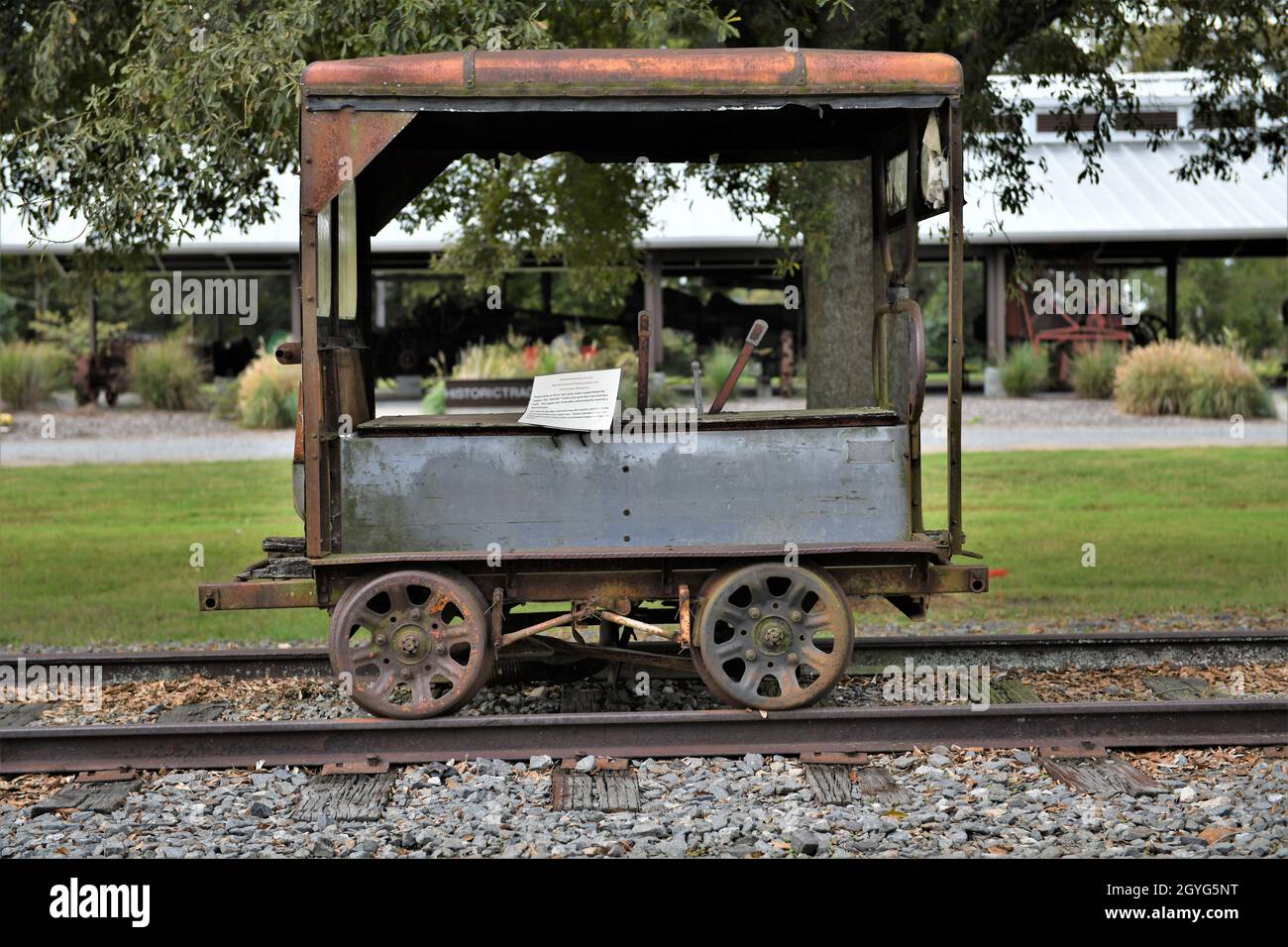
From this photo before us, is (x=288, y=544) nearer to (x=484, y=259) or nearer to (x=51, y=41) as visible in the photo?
(x=51, y=41)

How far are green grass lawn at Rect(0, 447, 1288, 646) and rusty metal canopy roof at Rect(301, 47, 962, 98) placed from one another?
4.87m

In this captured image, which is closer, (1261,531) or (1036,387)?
(1261,531)

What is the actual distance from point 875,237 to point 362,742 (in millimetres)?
3773

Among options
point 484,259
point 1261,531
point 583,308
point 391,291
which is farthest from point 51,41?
point 391,291

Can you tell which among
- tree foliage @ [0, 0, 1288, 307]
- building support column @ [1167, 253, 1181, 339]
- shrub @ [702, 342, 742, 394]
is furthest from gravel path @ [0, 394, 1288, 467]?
tree foliage @ [0, 0, 1288, 307]

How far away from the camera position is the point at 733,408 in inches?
925

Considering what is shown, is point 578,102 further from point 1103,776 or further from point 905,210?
point 1103,776

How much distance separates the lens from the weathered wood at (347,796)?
5691 mm

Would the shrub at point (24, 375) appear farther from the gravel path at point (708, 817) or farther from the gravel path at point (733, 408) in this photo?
the gravel path at point (708, 817)

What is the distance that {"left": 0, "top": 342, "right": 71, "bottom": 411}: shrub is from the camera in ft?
86.7

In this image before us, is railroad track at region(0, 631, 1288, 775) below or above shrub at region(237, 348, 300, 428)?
below

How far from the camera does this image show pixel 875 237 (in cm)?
778

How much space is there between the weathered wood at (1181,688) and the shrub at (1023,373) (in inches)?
783

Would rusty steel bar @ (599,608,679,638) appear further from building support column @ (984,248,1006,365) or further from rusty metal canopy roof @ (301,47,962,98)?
building support column @ (984,248,1006,365)
